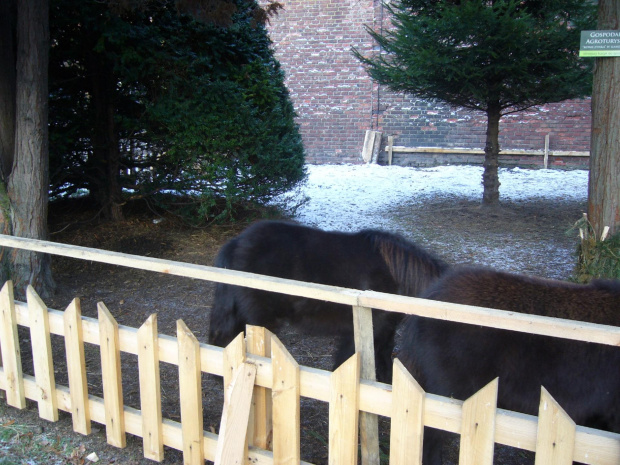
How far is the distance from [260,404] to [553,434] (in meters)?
1.23

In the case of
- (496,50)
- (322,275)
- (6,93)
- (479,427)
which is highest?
(496,50)

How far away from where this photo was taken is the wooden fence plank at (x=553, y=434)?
180 cm

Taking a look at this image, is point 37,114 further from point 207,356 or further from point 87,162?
point 207,356

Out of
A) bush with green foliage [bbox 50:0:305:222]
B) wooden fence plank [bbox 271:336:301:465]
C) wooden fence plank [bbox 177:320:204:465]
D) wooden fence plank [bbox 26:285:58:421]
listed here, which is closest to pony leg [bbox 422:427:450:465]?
wooden fence plank [bbox 271:336:301:465]

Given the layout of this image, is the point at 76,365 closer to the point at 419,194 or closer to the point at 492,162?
the point at 492,162

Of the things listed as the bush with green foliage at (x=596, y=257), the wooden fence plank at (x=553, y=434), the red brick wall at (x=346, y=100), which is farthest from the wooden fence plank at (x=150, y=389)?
the red brick wall at (x=346, y=100)

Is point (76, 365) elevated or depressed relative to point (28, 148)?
depressed

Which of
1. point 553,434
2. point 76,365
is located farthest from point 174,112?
point 553,434

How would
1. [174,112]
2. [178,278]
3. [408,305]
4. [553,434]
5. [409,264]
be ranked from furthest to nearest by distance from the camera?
[174,112] < [178,278] < [409,264] < [408,305] < [553,434]

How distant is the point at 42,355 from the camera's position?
3027 mm

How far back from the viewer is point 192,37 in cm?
713

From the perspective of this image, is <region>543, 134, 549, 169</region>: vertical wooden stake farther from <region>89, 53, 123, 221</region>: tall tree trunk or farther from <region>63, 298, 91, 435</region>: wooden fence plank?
<region>63, 298, 91, 435</region>: wooden fence plank

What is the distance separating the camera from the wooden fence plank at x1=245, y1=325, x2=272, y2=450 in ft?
7.80

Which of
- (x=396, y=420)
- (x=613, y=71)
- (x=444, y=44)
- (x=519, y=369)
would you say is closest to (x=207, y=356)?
(x=396, y=420)
